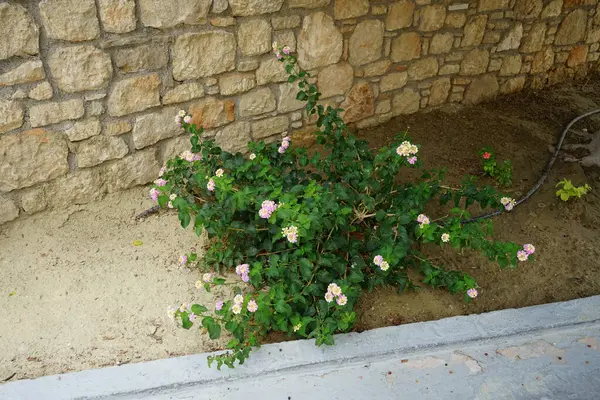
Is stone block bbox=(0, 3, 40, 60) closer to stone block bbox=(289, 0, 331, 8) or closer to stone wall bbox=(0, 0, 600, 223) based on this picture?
stone wall bbox=(0, 0, 600, 223)

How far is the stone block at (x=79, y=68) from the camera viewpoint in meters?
2.76

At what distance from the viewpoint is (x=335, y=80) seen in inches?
151

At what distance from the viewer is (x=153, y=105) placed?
3.14 m

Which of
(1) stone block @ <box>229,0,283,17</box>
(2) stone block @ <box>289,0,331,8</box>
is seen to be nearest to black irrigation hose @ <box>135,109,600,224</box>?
(1) stone block @ <box>229,0,283,17</box>

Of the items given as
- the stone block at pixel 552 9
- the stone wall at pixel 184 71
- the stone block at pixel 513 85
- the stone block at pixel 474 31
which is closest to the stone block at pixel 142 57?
the stone wall at pixel 184 71

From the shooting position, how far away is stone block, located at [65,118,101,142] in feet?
9.68

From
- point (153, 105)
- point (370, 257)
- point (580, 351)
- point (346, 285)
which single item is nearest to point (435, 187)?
point (370, 257)

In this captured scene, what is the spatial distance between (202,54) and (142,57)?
37cm

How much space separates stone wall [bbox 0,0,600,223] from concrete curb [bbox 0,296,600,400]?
1256 mm

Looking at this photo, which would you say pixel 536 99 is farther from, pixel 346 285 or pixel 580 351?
pixel 346 285

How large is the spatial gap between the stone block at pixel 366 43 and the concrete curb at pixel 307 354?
2.09m

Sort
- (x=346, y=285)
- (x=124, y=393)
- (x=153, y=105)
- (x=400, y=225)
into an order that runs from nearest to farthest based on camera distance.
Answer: (x=124, y=393) < (x=346, y=285) < (x=400, y=225) < (x=153, y=105)

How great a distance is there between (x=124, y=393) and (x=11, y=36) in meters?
1.83

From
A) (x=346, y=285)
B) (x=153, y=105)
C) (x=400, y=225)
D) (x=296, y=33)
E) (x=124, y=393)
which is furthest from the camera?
(x=296, y=33)
